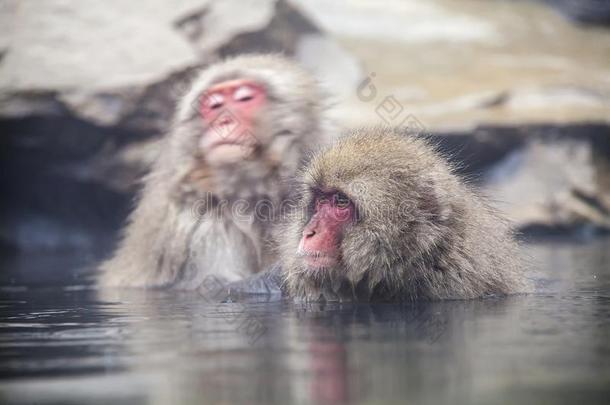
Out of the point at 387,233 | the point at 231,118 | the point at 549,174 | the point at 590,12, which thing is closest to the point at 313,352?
the point at 387,233

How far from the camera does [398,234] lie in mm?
4906

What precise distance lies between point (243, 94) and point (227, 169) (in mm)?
556

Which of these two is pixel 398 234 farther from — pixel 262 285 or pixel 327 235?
pixel 262 285

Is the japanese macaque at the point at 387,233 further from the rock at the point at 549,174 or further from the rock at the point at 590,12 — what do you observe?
the rock at the point at 590,12

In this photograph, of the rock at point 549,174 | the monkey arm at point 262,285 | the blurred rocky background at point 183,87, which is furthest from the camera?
the rock at point 549,174

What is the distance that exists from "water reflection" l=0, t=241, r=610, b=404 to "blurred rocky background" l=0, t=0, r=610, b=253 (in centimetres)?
454

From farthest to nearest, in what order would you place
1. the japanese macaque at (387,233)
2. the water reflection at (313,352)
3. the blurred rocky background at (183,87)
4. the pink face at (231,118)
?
the blurred rocky background at (183,87)
the pink face at (231,118)
the japanese macaque at (387,233)
the water reflection at (313,352)

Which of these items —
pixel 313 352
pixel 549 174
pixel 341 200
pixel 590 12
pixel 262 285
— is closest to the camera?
pixel 313 352

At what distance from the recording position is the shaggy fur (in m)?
4.91

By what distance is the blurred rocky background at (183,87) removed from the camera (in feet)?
34.1

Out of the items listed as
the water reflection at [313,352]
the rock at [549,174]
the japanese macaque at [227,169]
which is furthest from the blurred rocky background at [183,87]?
the water reflection at [313,352]

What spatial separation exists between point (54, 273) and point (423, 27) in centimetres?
962

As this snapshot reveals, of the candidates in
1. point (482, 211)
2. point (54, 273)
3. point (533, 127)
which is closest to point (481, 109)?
point (533, 127)

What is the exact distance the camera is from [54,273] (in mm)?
8188
